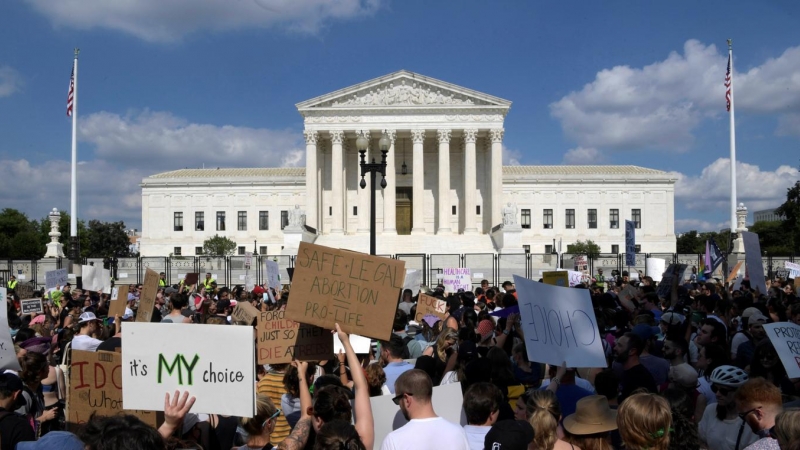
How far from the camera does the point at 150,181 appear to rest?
77.1 metres

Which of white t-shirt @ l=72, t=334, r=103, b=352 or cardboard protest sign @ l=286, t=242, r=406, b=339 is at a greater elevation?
cardboard protest sign @ l=286, t=242, r=406, b=339

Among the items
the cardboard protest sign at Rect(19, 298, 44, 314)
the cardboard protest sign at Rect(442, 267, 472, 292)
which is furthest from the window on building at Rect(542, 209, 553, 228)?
the cardboard protest sign at Rect(19, 298, 44, 314)

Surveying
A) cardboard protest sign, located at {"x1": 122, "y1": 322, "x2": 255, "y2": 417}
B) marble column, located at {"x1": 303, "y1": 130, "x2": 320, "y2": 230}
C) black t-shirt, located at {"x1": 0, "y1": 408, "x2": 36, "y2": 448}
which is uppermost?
marble column, located at {"x1": 303, "y1": 130, "x2": 320, "y2": 230}

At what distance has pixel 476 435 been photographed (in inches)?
191

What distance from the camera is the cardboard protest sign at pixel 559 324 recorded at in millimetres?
5938

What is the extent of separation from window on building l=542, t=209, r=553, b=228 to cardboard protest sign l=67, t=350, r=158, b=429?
7226 centimetres

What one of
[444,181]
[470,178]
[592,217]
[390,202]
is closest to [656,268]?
[470,178]

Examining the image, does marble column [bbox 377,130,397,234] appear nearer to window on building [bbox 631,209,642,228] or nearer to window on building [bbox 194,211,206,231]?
window on building [bbox 194,211,206,231]

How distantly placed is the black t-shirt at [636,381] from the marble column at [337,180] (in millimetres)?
52820

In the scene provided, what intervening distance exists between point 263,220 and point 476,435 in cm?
7343

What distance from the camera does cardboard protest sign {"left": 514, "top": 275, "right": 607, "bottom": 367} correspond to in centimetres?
594

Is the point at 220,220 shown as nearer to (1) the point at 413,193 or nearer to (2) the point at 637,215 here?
(1) the point at 413,193

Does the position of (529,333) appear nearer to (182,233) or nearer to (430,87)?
(430,87)

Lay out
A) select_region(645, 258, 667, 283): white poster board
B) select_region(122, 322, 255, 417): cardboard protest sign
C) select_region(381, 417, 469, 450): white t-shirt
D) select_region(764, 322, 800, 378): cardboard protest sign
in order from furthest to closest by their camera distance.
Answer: select_region(645, 258, 667, 283): white poster board
select_region(764, 322, 800, 378): cardboard protest sign
select_region(122, 322, 255, 417): cardboard protest sign
select_region(381, 417, 469, 450): white t-shirt
